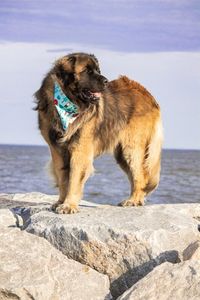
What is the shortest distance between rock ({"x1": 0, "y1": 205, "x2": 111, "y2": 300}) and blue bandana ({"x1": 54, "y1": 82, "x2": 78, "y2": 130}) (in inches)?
71.7

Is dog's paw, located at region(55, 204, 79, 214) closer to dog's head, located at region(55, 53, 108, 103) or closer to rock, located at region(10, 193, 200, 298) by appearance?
rock, located at region(10, 193, 200, 298)

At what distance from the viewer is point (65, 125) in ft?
23.2

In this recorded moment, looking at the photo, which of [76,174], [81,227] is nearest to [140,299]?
[81,227]

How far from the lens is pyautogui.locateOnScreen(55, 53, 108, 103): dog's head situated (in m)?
7.07

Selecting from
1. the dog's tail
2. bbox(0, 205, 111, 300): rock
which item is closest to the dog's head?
the dog's tail

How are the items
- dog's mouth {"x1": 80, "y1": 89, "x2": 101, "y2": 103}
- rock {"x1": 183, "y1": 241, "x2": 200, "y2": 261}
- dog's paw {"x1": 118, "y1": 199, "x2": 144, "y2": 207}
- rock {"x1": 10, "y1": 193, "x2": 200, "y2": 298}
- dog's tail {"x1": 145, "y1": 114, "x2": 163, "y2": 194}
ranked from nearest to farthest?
rock {"x1": 183, "y1": 241, "x2": 200, "y2": 261}
rock {"x1": 10, "y1": 193, "x2": 200, "y2": 298}
dog's mouth {"x1": 80, "y1": 89, "x2": 101, "y2": 103}
dog's paw {"x1": 118, "y1": 199, "x2": 144, "y2": 207}
dog's tail {"x1": 145, "y1": 114, "x2": 163, "y2": 194}

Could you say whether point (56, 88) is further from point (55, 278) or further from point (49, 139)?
point (55, 278)

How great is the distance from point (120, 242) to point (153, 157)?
105 inches

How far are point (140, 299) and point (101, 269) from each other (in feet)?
3.53

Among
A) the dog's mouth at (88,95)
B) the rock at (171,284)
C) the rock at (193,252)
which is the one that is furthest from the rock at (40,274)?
the dog's mouth at (88,95)

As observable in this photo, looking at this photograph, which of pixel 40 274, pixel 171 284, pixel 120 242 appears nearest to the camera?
pixel 171 284

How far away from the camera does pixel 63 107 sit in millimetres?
7055

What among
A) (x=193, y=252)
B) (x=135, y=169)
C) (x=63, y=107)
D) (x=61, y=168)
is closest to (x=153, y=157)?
(x=135, y=169)

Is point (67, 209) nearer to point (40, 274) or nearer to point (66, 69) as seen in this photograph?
point (66, 69)
